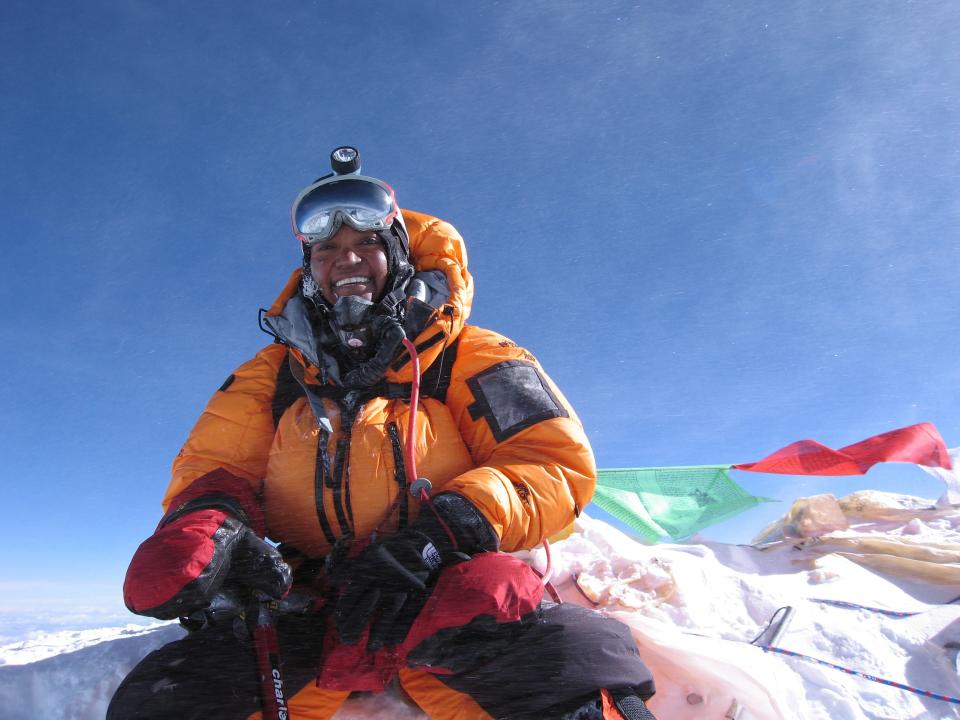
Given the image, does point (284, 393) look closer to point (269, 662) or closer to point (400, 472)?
point (400, 472)

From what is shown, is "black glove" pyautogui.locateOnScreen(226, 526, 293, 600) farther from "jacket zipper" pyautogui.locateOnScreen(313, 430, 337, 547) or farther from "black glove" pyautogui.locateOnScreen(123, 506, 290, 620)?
"jacket zipper" pyautogui.locateOnScreen(313, 430, 337, 547)

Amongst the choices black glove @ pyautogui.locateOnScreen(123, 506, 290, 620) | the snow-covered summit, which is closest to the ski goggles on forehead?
black glove @ pyautogui.locateOnScreen(123, 506, 290, 620)

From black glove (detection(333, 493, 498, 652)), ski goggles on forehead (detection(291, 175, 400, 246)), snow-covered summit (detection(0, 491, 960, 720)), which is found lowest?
snow-covered summit (detection(0, 491, 960, 720))

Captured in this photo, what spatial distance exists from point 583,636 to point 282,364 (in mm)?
1409

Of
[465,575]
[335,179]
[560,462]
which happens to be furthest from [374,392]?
[335,179]

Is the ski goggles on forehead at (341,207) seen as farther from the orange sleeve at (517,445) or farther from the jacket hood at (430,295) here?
the orange sleeve at (517,445)

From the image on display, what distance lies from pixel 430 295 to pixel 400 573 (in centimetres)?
106

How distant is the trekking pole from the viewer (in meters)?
1.47

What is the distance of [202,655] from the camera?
5.02 feet

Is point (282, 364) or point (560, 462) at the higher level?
point (282, 364)

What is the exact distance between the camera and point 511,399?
185cm

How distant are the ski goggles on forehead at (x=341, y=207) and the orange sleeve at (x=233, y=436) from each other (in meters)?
0.63

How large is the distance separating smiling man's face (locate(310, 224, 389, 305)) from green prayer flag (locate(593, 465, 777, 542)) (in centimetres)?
286

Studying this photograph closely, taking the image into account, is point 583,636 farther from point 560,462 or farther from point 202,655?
point 202,655
